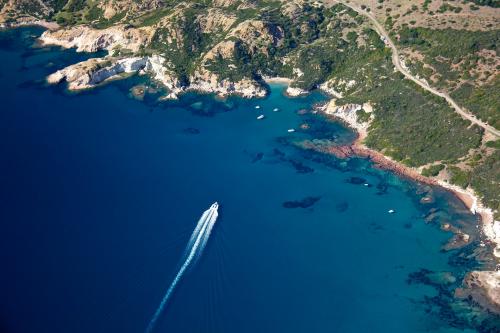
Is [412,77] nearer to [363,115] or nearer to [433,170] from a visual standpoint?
[363,115]

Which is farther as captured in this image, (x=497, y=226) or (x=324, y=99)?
(x=324, y=99)

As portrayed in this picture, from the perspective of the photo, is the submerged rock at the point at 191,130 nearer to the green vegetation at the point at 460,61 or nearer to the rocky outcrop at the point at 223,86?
the rocky outcrop at the point at 223,86

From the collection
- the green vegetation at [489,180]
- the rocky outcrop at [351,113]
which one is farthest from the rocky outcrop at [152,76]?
the green vegetation at [489,180]

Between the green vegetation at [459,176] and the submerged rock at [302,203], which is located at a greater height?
the submerged rock at [302,203]

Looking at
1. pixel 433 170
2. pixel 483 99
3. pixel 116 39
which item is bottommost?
pixel 433 170

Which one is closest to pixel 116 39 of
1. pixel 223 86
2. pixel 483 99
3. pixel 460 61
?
pixel 223 86

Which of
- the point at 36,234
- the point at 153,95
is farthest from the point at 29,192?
the point at 153,95

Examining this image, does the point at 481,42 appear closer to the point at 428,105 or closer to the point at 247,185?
the point at 428,105
